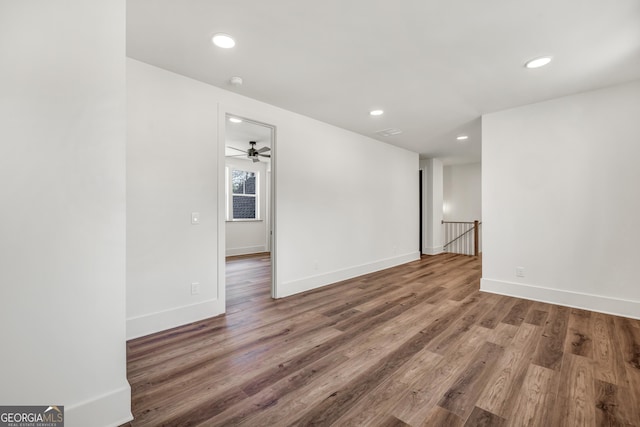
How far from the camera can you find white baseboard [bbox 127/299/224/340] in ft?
8.11

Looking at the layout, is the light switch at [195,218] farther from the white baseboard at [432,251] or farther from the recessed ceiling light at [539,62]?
the white baseboard at [432,251]

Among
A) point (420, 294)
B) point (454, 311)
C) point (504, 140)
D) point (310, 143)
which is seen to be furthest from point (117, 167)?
point (504, 140)

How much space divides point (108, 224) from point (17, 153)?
468 millimetres

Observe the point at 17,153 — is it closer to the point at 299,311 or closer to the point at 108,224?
the point at 108,224

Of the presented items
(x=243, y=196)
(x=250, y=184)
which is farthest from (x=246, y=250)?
(x=250, y=184)

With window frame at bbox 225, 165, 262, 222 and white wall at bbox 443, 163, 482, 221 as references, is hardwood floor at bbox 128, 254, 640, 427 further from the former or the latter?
white wall at bbox 443, 163, 482, 221

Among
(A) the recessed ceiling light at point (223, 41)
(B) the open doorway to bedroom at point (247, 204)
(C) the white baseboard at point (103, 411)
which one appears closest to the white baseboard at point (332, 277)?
(B) the open doorway to bedroom at point (247, 204)

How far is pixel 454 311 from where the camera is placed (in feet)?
10.2

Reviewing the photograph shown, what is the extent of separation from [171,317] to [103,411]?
133 cm

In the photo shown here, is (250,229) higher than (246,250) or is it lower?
higher

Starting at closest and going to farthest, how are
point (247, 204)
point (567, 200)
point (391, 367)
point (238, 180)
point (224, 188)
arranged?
1. point (391, 367)
2. point (224, 188)
3. point (567, 200)
4. point (238, 180)
5. point (247, 204)

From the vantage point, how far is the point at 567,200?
3.32 m

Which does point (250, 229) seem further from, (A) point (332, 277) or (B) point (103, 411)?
(B) point (103, 411)

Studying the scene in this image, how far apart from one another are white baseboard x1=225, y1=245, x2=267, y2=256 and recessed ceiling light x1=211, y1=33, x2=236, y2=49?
559 cm
